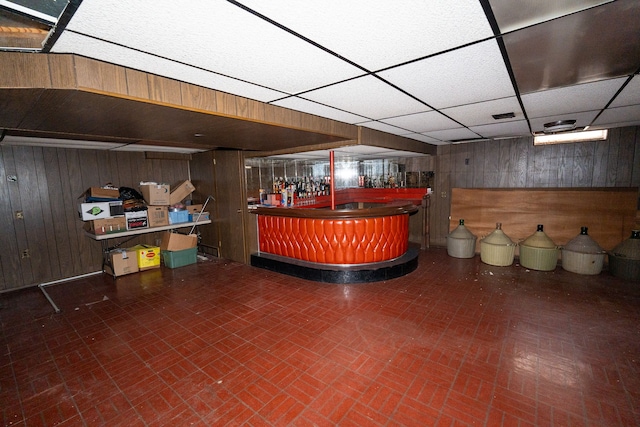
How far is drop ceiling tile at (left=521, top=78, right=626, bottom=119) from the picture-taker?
8.15 feet

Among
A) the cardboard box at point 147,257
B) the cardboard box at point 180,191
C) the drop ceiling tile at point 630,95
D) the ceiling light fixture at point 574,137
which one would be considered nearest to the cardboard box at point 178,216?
the cardboard box at point 180,191

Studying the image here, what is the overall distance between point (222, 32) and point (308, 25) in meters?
0.46

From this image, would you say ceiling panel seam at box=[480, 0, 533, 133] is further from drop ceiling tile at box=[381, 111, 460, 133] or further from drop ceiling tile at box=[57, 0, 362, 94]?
drop ceiling tile at box=[381, 111, 460, 133]

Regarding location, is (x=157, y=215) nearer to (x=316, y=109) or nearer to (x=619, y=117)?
(x=316, y=109)

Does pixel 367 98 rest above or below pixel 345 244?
above

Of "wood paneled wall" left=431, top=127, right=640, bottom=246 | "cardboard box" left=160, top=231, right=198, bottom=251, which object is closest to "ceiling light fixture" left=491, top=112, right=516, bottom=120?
"wood paneled wall" left=431, top=127, right=640, bottom=246

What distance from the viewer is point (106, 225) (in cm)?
505

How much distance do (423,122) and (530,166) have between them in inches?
135

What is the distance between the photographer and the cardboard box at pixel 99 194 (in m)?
4.95

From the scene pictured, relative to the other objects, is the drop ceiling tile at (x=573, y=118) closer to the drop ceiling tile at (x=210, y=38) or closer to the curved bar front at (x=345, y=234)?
the curved bar front at (x=345, y=234)

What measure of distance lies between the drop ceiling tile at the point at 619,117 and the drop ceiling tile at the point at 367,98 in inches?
98.7

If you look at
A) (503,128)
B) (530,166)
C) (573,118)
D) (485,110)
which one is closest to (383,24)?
(485,110)

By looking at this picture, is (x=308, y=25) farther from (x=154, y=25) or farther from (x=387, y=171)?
(x=387, y=171)

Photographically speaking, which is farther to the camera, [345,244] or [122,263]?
[122,263]
